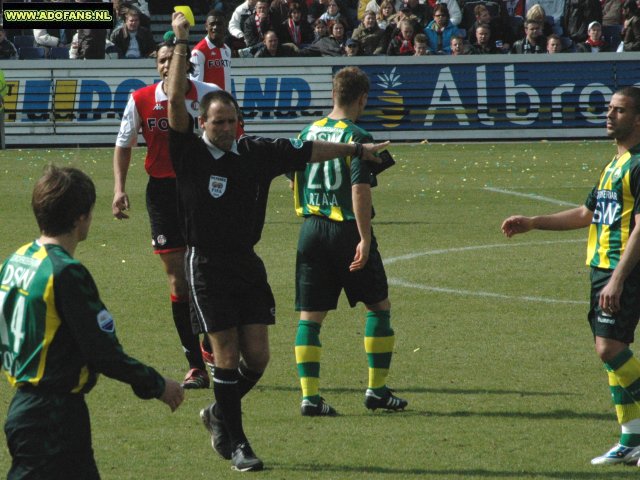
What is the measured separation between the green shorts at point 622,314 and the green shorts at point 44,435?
3.05m

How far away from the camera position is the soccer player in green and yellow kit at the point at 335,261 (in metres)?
7.50

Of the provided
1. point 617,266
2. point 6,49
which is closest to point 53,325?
point 617,266

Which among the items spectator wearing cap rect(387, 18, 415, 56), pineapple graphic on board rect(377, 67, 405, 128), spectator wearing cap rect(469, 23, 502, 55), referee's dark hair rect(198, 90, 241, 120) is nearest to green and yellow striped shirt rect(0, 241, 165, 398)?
referee's dark hair rect(198, 90, 241, 120)

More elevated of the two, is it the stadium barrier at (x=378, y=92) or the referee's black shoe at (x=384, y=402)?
the stadium barrier at (x=378, y=92)

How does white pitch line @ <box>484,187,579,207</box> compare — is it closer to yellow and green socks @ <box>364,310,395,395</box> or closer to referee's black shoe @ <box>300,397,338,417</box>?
yellow and green socks @ <box>364,310,395,395</box>

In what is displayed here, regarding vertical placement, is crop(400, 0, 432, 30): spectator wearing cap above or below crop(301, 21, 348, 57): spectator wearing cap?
above

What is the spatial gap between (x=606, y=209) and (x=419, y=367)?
255 cm

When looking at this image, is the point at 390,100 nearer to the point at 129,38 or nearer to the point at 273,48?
the point at 273,48

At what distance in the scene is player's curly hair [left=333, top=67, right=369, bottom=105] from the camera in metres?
7.49

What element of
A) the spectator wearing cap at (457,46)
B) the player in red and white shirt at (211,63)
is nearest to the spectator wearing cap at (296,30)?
the spectator wearing cap at (457,46)

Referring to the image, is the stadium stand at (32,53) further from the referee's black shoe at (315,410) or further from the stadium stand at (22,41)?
the referee's black shoe at (315,410)

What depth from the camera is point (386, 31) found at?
1059 inches

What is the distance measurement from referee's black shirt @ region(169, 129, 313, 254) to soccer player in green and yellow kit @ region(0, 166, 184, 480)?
2.03 m

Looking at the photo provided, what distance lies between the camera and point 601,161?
22062 millimetres
